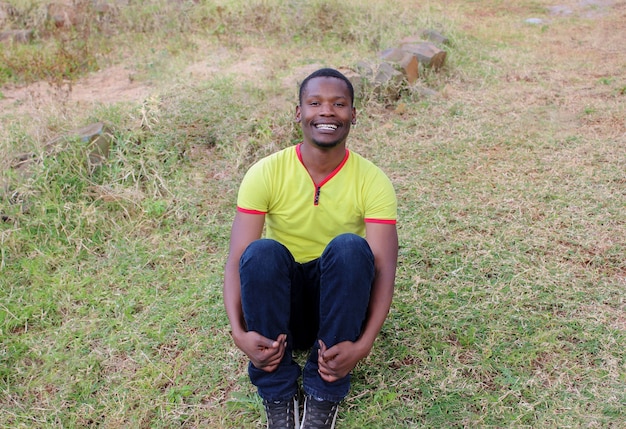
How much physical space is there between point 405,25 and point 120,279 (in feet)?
14.4

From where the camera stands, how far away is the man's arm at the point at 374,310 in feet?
5.57

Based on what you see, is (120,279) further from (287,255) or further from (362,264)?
(362,264)

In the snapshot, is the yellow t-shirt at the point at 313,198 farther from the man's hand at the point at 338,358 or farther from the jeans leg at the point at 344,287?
the man's hand at the point at 338,358

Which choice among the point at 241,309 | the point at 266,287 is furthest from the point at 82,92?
the point at 266,287

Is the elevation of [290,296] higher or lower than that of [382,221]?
lower

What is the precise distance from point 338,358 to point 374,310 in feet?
0.66

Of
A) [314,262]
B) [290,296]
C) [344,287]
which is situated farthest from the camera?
[314,262]

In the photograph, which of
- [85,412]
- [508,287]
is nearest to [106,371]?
[85,412]

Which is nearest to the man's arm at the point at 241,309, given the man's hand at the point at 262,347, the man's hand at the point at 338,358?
the man's hand at the point at 262,347

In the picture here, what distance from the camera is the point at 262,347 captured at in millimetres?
1687

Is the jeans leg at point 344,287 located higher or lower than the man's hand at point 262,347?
higher

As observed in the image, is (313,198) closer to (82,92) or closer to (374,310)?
(374,310)

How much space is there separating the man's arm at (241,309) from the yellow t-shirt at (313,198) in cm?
6

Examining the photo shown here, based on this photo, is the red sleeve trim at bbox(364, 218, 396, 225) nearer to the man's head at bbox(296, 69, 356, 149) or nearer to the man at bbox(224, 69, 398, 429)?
the man at bbox(224, 69, 398, 429)
